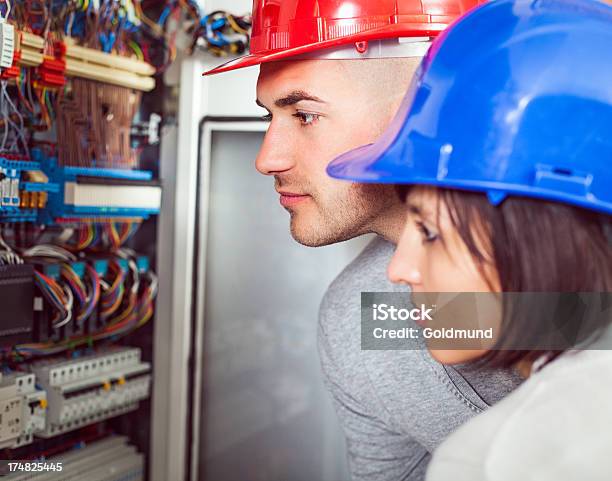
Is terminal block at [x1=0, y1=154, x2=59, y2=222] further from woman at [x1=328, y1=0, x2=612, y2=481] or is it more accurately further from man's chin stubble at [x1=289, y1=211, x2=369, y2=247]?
woman at [x1=328, y1=0, x2=612, y2=481]

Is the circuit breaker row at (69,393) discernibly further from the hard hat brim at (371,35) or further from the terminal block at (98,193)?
the hard hat brim at (371,35)

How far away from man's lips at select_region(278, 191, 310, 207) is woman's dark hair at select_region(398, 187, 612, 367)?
46 cm

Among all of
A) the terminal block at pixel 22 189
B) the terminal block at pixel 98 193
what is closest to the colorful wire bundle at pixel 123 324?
the terminal block at pixel 98 193

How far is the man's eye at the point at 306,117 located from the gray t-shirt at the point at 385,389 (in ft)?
1.14

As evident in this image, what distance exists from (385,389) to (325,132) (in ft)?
1.50

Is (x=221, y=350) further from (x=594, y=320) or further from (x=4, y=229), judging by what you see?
(x=594, y=320)

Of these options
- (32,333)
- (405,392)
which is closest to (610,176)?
(405,392)

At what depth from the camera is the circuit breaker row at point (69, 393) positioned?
5.74 ft

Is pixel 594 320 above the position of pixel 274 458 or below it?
above

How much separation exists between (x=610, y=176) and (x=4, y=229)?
1.50 meters

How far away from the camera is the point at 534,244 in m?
0.76

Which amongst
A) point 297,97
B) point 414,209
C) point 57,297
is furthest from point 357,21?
point 57,297

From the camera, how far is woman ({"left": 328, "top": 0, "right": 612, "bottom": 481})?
28.3 inches

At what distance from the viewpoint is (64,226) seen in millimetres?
1958
